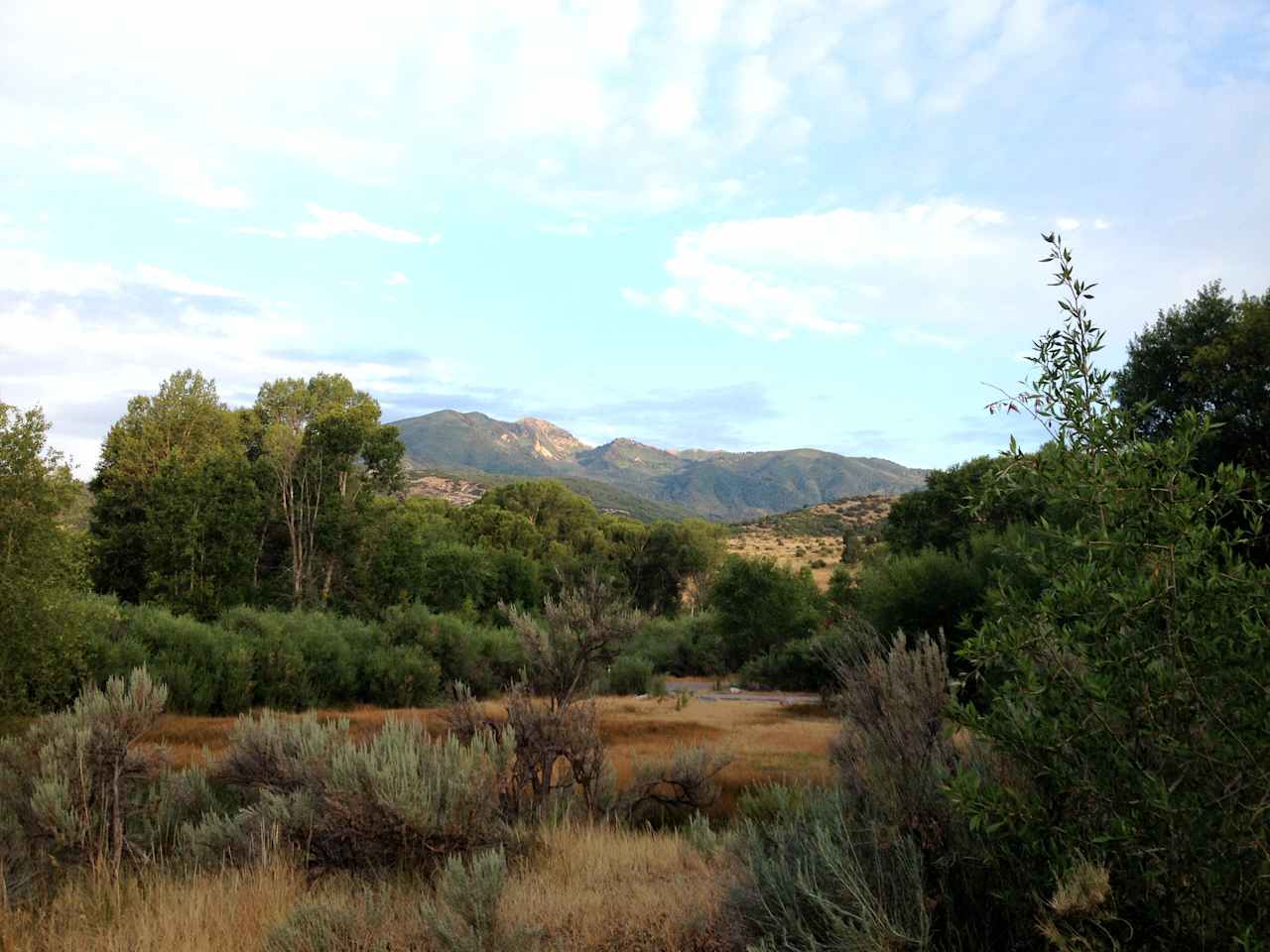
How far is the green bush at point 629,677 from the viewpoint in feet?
99.5

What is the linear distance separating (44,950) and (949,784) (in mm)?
5480

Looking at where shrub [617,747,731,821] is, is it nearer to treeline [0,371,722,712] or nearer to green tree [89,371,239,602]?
treeline [0,371,722,712]

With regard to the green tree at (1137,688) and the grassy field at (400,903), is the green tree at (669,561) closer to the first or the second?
the grassy field at (400,903)

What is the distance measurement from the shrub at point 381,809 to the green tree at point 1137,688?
4.66 metres

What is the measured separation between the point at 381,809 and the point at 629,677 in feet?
81.1

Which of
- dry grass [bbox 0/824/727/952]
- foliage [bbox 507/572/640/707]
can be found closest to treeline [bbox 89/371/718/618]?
foliage [bbox 507/572/640/707]

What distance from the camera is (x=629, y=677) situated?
1222 inches

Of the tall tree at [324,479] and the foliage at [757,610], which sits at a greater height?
the tall tree at [324,479]

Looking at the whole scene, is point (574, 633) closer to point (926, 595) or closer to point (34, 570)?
point (34, 570)

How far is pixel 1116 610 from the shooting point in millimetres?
3359

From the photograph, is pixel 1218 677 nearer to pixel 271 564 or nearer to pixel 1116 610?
pixel 1116 610

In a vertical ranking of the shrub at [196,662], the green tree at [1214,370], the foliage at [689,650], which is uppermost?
the green tree at [1214,370]

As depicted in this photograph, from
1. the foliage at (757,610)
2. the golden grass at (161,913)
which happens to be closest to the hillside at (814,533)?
the foliage at (757,610)

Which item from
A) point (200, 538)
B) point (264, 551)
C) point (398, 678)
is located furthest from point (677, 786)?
point (264, 551)
